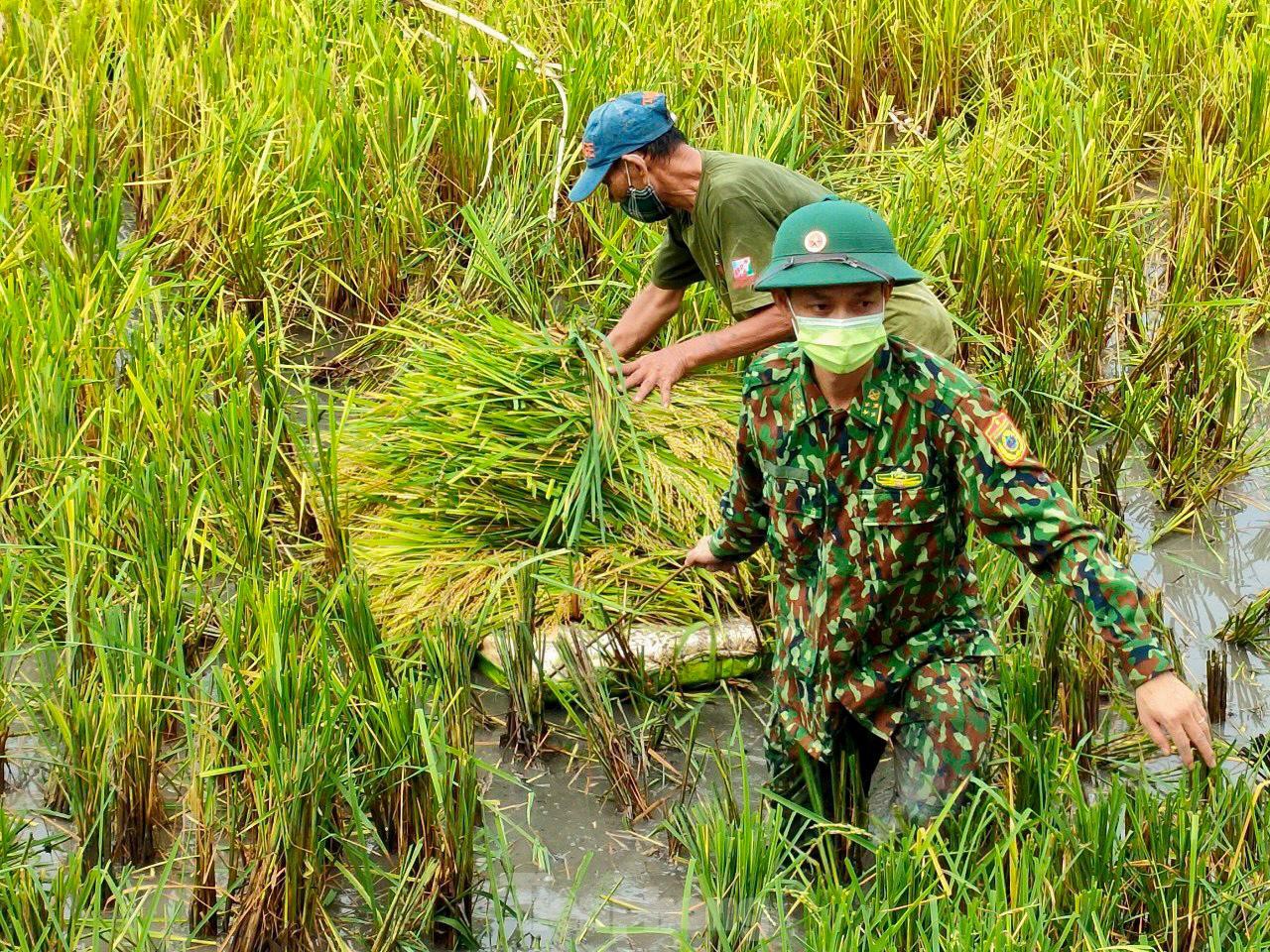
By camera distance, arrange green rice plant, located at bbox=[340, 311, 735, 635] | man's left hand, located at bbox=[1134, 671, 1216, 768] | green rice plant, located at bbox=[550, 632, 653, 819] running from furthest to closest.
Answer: green rice plant, located at bbox=[340, 311, 735, 635] → green rice plant, located at bbox=[550, 632, 653, 819] → man's left hand, located at bbox=[1134, 671, 1216, 768]

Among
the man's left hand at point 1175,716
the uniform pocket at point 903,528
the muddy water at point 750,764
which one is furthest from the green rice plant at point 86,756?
the man's left hand at point 1175,716

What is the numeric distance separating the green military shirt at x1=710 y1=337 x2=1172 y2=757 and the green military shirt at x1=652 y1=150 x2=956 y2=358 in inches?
33.5

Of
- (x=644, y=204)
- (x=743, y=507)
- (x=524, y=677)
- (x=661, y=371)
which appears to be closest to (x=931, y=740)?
(x=743, y=507)

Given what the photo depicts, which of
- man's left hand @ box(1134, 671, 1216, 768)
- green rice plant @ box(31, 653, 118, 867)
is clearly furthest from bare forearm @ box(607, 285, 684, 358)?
man's left hand @ box(1134, 671, 1216, 768)

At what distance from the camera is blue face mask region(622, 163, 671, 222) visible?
12.3 ft

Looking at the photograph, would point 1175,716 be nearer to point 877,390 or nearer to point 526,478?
point 877,390

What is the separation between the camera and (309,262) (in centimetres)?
484

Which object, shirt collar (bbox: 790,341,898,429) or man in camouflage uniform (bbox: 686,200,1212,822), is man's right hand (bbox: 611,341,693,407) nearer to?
man in camouflage uniform (bbox: 686,200,1212,822)

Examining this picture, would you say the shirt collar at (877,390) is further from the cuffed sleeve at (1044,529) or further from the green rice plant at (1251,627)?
the green rice plant at (1251,627)

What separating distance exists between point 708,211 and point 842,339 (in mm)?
1256

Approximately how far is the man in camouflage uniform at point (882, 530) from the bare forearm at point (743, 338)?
84cm

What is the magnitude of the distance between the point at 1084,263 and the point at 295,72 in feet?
7.90

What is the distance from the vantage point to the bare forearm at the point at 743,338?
12.0 feet

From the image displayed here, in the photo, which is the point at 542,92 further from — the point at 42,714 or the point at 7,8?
the point at 42,714
